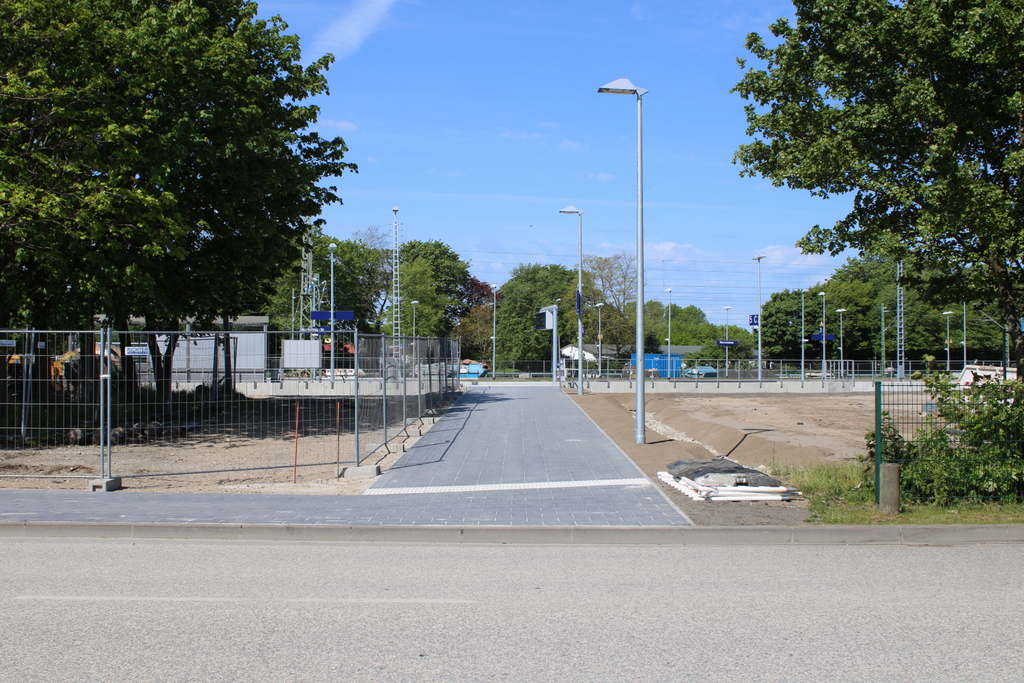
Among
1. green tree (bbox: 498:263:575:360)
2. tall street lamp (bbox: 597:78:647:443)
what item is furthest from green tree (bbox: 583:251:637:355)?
tall street lamp (bbox: 597:78:647:443)

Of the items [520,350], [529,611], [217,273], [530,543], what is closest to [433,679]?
[529,611]

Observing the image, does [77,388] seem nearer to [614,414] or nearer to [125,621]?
[125,621]

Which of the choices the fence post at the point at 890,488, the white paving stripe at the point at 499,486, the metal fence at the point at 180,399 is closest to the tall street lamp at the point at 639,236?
the white paving stripe at the point at 499,486

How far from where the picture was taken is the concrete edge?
8.49 m

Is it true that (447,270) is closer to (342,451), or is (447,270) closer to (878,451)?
(342,451)

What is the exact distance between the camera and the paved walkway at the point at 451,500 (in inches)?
361

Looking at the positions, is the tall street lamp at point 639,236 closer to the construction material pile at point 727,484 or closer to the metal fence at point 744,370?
the construction material pile at point 727,484

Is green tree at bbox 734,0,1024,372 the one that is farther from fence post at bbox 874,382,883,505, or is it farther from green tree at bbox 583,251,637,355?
green tree at bbox 583,251,637,355

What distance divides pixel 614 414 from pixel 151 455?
14274 millimetres

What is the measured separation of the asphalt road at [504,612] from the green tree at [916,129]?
16.8ft

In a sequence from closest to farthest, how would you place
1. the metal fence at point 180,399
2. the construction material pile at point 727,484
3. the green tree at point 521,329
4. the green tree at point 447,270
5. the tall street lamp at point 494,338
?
1. the construction material pile at point 727,484
2. the metal fence at point 180,399
3. the tall street lamp at point 494,338
4. the green tree at point 521,329
5. the green tree at point 447,270

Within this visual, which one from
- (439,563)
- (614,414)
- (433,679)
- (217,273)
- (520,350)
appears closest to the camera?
(433,679)

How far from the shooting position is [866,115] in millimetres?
11805

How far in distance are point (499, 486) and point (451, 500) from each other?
1281 millimetres
